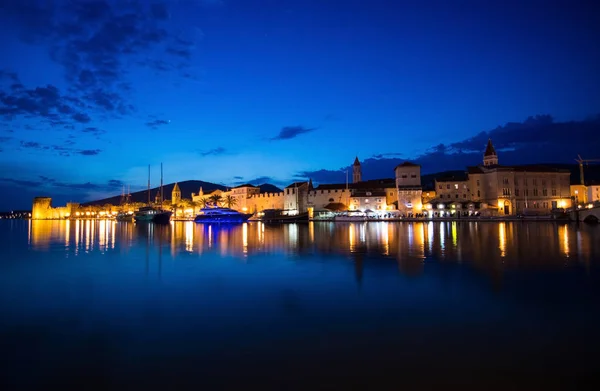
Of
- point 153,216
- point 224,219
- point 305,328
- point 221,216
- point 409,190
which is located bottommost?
point 305,328

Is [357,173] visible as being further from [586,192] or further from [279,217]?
[586,192]

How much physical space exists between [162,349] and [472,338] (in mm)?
4139

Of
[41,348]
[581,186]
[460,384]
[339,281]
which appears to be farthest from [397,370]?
[581,186]

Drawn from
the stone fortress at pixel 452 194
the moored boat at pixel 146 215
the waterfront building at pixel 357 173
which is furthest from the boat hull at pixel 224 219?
the waterfront building at pixel 357 173

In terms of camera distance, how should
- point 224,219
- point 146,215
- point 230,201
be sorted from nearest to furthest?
1. point 224,219
2. point 146,215
3. point 230,201

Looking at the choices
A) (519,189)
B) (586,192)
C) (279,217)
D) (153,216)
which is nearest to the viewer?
(519,189)

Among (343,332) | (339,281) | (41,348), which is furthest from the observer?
(339,281)

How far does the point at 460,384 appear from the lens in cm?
399

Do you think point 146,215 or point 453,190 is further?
point 146,215

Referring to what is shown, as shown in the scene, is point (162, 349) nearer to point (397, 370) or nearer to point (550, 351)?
point (397, 370)

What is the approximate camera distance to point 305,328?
5922 mm

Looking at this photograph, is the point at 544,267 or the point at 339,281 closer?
the point at 339,281

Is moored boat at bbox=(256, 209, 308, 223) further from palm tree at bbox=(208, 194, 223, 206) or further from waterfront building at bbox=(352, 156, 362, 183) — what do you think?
waterfront building at bbox=(352, 156, 362, 183)

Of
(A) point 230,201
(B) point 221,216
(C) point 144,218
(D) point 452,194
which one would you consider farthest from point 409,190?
(C) point 144,218
